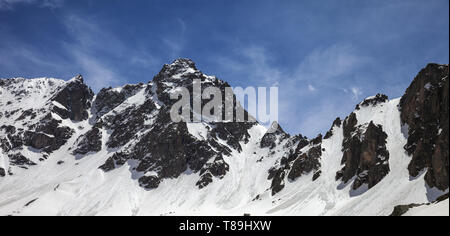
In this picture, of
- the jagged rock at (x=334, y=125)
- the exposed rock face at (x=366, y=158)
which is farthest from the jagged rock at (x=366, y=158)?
the jagged rock at (x=334, y=125)

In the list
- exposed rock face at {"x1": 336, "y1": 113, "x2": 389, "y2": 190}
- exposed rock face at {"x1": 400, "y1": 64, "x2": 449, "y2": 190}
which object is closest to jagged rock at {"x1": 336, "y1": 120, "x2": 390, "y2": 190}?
exposed rock face at {"x1": 336, "y1": 113, "x2": 389, "y2": 190}

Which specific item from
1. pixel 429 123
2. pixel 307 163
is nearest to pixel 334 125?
pixel 307 163

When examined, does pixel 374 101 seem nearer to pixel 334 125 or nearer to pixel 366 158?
pixel 334 125

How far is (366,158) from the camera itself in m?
131

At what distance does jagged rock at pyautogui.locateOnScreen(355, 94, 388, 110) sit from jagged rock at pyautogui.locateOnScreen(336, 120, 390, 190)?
83.3 ft

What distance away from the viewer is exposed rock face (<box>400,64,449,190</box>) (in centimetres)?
9056

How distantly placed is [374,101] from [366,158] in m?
49.5

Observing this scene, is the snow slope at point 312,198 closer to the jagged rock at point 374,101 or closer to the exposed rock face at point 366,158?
the exposed rock face at point 366,158

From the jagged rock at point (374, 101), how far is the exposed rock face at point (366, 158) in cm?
2526
